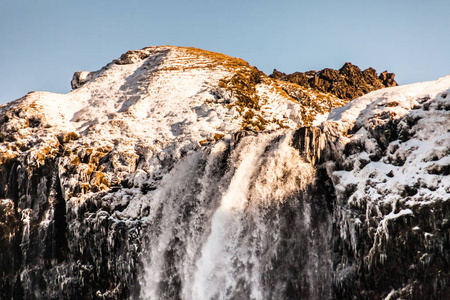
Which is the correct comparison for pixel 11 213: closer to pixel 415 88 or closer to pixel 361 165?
pixel 361 165

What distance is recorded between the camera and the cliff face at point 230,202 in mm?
24672

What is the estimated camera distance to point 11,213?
1356 inches

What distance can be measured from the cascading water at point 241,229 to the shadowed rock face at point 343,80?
69.5 feet

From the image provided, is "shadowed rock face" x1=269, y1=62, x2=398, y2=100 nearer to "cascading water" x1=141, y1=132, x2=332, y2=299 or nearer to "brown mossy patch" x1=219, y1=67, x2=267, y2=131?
"brown mossy patch" x1=219, y1=67, x2=267, y2=131

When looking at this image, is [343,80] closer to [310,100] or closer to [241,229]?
[310,100]

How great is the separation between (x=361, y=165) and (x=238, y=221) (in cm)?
811

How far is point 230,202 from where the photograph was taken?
29.3 m

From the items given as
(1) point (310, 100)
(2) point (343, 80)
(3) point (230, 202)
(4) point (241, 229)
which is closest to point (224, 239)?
(4) point (241, 229)

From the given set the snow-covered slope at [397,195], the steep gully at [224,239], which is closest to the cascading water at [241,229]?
the steep gully at [224,239]

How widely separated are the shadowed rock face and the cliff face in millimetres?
10519

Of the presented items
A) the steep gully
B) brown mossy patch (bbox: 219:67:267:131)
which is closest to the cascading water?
the steep gully

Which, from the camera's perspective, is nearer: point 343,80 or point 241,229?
point 241,229

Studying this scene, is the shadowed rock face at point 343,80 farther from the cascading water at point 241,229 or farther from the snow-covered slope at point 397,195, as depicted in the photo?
the cascading water at point 241,229

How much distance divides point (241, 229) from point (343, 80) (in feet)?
98.7
